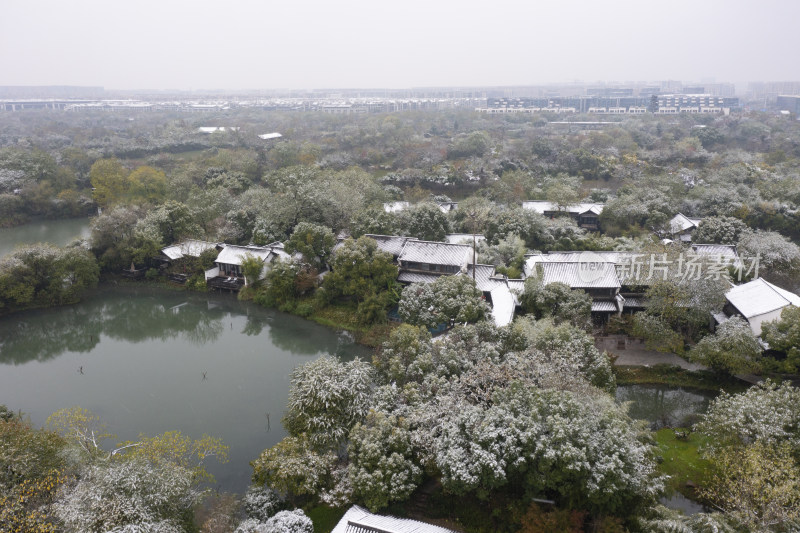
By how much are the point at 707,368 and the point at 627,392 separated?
262 cm

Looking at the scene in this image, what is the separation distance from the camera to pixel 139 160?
45656 millimetres

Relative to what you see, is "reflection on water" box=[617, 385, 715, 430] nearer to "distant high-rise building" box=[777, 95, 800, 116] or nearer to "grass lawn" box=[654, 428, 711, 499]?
"grass lawn" box=[654, 428, 711, 499]

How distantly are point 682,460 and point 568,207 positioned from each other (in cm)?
1803

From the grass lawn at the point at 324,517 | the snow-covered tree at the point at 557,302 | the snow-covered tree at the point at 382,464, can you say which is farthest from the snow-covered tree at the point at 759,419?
the grass lawn at the point at 324,517

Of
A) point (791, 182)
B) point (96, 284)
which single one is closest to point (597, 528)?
point (96, 284)

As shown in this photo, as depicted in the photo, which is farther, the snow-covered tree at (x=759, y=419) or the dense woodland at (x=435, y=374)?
the snow-covered tree at (x=759, y=419)

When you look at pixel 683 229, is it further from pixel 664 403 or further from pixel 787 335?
pixel 664 403

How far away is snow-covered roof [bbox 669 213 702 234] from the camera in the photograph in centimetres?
2436

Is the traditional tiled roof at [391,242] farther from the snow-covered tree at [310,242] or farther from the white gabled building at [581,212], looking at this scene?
the white gabled building at [581,212]

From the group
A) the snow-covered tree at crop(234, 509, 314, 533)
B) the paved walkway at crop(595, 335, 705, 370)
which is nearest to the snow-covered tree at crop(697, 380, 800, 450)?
the paved walkway at crop(595, 335, 705, 370)

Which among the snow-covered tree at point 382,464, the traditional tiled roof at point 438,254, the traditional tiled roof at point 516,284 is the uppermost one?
the traditional tiled roof at point 438,254

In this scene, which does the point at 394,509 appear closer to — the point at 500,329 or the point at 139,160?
the point at 500,329

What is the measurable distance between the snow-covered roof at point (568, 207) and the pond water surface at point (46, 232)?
25809mm

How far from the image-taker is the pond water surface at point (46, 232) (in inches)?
1144
